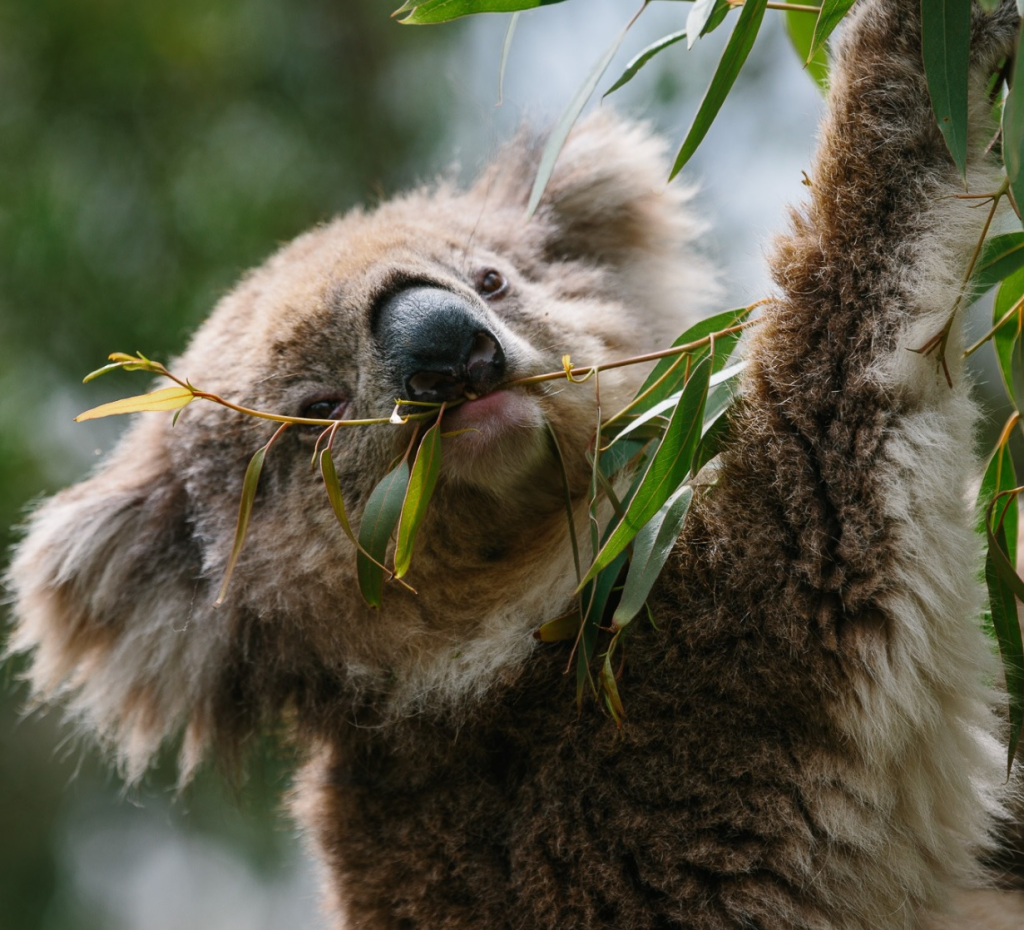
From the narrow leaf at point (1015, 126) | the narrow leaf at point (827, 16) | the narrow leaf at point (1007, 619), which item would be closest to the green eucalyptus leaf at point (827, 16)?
the narrow leaf at point (827, 16)

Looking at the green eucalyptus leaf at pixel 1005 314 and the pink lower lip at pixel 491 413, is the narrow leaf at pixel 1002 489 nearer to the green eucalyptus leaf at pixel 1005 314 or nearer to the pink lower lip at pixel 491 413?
the green eucalyptus leaf at pixel 1005 314

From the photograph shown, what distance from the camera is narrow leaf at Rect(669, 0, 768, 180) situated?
1.75m

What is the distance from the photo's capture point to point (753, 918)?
7.21 feet

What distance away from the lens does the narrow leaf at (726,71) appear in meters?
1.75

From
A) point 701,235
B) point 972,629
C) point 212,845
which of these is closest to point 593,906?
point 972,629

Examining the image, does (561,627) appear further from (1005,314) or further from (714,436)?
(1005,314)

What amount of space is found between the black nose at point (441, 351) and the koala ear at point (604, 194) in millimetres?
1152

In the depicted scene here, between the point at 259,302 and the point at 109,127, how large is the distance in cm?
354

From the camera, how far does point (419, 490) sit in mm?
1979

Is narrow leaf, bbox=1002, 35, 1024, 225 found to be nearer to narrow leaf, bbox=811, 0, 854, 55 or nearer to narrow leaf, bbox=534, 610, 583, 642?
narrow leaf, bbox=811, 0, 854, 55

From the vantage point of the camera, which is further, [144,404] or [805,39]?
[805,39]

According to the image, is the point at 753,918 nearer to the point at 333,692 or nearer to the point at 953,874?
the point at 953,874

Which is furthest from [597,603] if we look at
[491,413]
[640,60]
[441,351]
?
[640,60]

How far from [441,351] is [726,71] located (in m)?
0.87
